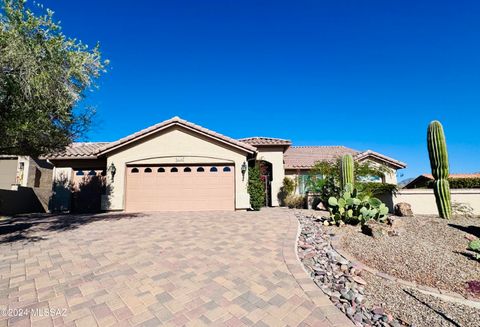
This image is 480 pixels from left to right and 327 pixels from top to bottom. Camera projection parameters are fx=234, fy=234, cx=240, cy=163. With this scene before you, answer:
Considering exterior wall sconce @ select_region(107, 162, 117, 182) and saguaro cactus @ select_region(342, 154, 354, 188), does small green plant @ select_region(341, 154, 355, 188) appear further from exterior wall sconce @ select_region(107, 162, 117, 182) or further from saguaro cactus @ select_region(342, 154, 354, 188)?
exterior wall sconce @ select_region(107, 162, 117, 182)

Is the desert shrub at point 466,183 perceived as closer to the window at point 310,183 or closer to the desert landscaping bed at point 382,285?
the window at point 310,183

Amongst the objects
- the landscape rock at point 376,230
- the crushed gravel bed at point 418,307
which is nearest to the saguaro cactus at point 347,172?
the landscape rock at point 376,230

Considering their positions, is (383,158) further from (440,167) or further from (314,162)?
(440,167)

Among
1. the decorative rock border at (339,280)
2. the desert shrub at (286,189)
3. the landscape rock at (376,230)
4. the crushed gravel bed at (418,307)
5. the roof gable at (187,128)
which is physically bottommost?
the crushed gravel bed at (418,307)

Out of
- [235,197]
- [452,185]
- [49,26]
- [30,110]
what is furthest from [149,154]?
[452,185]

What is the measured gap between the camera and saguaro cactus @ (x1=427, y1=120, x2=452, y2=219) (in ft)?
32.1

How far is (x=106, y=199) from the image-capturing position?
13195 millimetres

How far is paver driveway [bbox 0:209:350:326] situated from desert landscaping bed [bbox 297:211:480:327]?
0.34 m

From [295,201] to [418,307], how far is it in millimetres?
11959

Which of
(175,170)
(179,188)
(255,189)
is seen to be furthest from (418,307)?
(175,170)

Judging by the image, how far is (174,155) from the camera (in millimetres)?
13539

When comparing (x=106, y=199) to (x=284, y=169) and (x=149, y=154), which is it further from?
(x=284, y=169)

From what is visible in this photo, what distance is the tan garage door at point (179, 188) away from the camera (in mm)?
13234

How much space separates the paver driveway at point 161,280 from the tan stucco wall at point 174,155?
19.0 ft
